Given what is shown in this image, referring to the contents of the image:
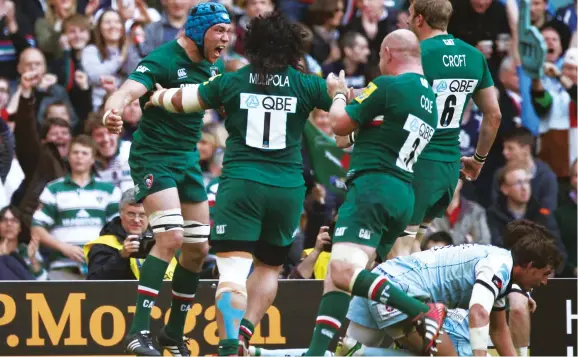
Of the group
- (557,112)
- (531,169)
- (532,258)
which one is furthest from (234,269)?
(557,112)

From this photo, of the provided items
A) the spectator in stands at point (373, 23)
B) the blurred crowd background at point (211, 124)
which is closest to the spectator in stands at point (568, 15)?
the blurred crowd background at point (211, 124)

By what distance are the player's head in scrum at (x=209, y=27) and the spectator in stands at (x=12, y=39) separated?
5028 mm

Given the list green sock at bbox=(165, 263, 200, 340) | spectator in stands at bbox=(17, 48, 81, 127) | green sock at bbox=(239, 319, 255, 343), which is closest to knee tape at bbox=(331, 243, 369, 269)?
green sock at bbox=(239, 319, 255, 343)

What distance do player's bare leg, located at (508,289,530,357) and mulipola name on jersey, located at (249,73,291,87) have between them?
2457mm

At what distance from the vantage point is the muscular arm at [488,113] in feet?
33.6

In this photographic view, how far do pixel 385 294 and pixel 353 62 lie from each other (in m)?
6.51

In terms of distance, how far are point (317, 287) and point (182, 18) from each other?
4.37 meters

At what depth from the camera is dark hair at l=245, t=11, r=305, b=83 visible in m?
9.06

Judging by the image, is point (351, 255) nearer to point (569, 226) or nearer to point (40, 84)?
point (569, 226)

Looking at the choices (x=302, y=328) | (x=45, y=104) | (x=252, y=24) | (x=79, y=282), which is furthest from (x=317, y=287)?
(x=45, y=104)

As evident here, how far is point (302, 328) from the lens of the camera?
452 inches

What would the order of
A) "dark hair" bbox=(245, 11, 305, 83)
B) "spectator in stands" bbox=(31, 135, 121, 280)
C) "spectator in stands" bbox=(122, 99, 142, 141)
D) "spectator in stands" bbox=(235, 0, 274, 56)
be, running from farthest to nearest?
"spectator in stands" bbox=(235, 0, 274, 56), "spectator in stands" bbox=(122, 99, 142, 141), "spectator in stands" bbox=(31, 135, 121, 280), "dark hair" bbox=(245, 11, 305, 83)

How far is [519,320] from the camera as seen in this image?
1015cm

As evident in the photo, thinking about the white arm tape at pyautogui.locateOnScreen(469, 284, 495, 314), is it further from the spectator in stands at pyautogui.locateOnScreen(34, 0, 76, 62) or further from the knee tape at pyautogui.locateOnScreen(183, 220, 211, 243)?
the spectator in stands at pyautogui.locateOnScreen(34, 0, 76, 62)
